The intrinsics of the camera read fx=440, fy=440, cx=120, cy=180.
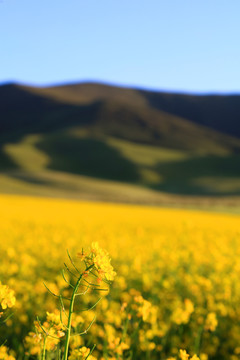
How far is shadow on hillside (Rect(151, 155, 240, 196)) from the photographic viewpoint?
70.2 metres

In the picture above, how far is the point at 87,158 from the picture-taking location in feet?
298

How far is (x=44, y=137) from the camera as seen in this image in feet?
342

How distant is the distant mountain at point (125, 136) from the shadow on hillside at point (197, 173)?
0.56ft

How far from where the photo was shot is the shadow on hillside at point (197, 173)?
70250 mm

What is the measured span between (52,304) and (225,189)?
222 ft

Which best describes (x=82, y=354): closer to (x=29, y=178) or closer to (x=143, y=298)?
(x=143, y=298)

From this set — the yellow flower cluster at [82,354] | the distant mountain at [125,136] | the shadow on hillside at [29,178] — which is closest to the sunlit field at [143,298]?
the yellow flower cluster at [82,354]

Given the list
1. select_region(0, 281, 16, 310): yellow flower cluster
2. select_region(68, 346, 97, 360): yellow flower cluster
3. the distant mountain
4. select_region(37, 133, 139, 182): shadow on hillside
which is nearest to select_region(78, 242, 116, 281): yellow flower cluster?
select_region(0, 281, 16, 310): yellow flower cluster

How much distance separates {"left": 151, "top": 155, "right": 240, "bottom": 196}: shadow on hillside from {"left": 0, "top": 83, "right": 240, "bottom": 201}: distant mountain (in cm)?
17

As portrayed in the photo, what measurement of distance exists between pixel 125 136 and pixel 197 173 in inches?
1204

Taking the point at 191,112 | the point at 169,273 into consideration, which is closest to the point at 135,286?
the point at 169,273

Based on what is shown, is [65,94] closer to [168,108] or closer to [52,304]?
[168,108]

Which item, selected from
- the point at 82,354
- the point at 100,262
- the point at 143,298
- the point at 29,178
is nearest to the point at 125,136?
the point at 29,178

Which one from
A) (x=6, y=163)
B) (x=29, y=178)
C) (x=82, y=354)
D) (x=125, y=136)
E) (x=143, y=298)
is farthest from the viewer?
(x=125, y=136)
